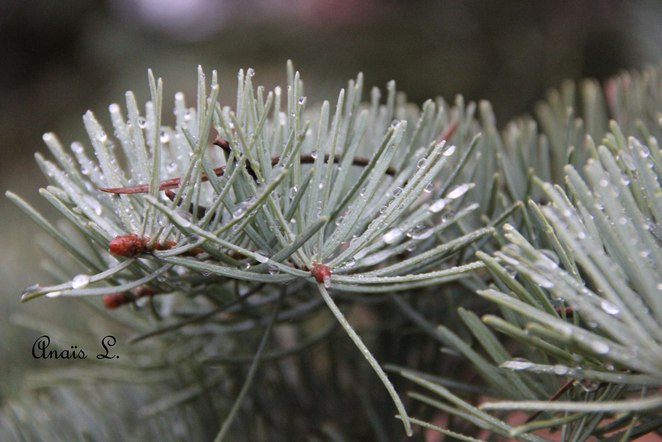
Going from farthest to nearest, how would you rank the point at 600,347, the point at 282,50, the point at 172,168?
the point at 282,50 < the point at 172,168 < the point at 600,347

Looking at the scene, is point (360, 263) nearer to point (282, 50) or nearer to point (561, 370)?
point (561, 370)

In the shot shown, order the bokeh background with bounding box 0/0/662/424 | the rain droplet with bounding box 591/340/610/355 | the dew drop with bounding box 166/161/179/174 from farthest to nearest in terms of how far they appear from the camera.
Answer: the bokeh background with bounding box 0/0/662/424 < the dew drop with bounding box 166/161/179/174 < the rain droplet with bounding box 591/340/610/355

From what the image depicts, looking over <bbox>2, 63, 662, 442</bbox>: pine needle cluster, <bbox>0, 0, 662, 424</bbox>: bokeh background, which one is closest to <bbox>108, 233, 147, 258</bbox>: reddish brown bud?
<bbox>2, 63, 662, 442</bbox>: pine needle cluster

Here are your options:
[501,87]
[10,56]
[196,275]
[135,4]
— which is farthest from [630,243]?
[10,56]

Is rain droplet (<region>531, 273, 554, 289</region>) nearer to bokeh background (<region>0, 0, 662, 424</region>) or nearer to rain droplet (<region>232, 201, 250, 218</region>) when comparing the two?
rain droplet (<region>232, 201, 250, 218</region>)

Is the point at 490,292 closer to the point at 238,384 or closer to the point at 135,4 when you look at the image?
the point at 238,384

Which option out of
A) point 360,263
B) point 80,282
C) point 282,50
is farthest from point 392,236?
point 282,50
